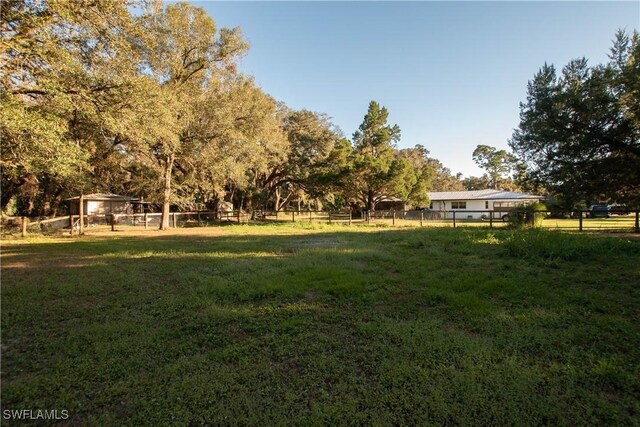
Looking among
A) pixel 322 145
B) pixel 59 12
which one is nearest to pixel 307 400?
pixel 59 12

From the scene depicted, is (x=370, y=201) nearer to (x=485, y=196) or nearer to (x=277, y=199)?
(x=277, y=199)

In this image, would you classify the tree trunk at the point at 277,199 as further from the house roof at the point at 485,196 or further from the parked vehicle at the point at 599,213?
the parked vehicle at the point at 599,213

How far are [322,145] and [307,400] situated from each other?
32.0 meters

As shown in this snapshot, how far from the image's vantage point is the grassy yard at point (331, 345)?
2.46 m

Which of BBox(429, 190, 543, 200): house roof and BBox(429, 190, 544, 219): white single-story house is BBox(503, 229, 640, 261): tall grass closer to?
BBox(429, 190, 544, 219): white single-story house

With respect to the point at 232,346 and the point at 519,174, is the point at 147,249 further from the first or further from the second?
the point at 519,174

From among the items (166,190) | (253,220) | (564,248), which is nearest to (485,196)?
(253,220)

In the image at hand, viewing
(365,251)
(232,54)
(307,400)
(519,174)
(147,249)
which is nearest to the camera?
(307,400)

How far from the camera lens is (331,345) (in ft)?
11.4

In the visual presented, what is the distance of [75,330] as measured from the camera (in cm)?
396

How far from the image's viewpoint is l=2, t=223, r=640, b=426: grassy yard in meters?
2.46

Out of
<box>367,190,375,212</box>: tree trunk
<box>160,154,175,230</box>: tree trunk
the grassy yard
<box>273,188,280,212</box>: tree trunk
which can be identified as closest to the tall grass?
the grassy yard

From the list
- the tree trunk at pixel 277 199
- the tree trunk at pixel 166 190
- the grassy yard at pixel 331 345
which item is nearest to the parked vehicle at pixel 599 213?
the grassy yard at pixel 331 345

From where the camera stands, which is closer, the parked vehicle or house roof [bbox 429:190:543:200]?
the parked vehicle
